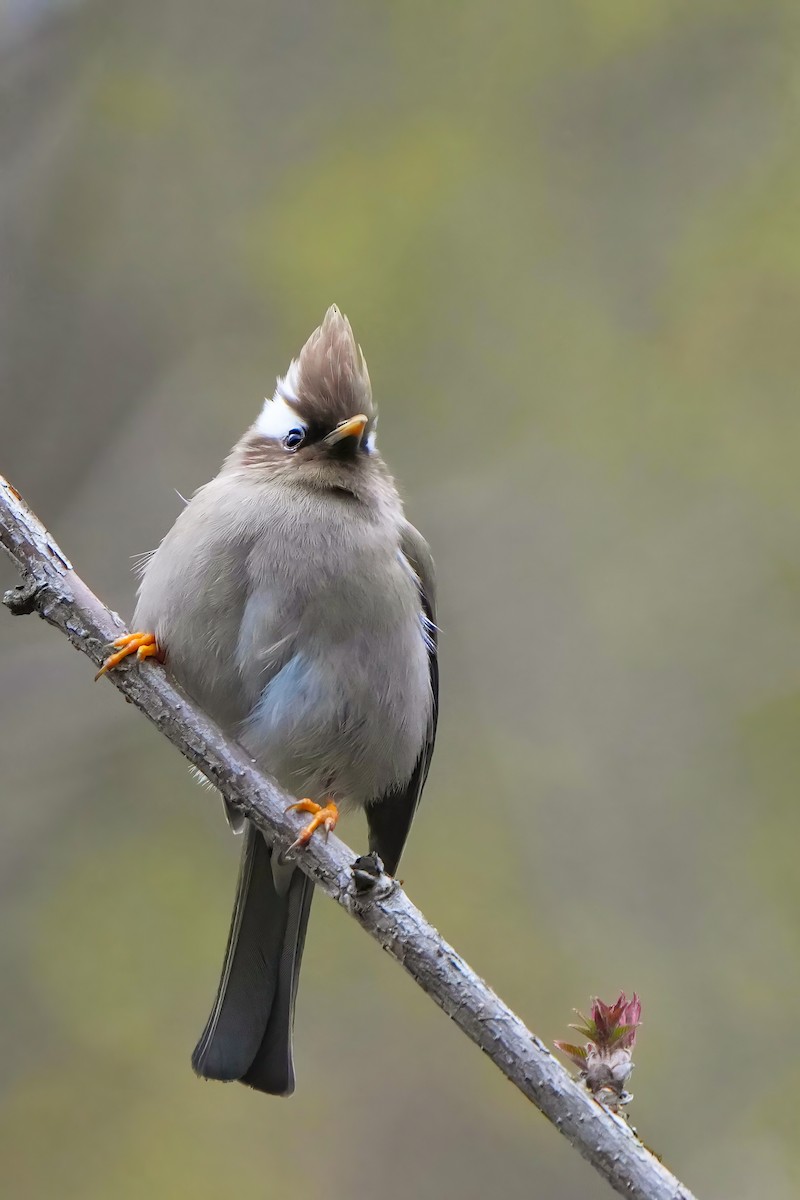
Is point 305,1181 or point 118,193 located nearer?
point 305,1181

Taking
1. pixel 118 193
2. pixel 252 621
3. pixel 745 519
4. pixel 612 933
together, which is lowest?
pixel 252 621

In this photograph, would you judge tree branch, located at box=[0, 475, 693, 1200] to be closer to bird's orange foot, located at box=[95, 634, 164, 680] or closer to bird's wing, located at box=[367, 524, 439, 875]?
bird's orange foot, located at box=[95, 634, 164, 680]

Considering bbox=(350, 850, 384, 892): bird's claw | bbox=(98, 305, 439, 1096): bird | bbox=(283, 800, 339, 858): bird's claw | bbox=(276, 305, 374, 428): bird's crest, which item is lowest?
bbox=(350, 850, 384, 892): bird's claw

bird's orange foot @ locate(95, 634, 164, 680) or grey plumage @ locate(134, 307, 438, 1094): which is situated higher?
grey plumage @ locate(134, 307, 438, 1094)

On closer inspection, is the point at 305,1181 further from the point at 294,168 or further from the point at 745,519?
the point at 294,168

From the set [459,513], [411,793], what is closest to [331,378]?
[411,793]

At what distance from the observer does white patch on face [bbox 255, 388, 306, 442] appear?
4297 mm

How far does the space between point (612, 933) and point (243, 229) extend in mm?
4370

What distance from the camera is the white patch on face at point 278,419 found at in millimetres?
4297

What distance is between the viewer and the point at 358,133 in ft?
24.3

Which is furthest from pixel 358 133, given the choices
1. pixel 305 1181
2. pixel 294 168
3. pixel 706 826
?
pixel 305 1181

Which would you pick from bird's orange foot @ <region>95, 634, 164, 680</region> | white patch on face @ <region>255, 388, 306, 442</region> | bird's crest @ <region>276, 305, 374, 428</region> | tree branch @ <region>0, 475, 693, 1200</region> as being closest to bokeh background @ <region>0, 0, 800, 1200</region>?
white patch on face @ <region>255, 388, 306, 442</region>

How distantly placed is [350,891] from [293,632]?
100 centimetres

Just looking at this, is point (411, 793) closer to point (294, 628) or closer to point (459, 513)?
point (294, 628)
